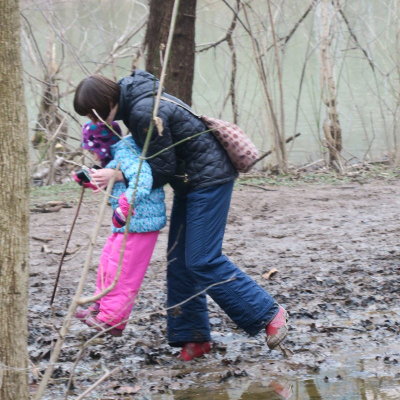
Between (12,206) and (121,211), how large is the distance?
1192mm

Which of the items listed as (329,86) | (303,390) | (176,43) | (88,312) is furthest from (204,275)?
(329,86)

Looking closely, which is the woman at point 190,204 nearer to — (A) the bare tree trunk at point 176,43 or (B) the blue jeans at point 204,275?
(B) the blue jeans at point 204,275

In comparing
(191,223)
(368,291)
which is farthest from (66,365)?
(368,291)

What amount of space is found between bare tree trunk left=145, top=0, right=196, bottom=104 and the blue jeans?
16.0 ft

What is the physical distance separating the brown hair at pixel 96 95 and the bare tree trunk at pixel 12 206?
1132 millimetres

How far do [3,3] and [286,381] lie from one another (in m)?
2.40

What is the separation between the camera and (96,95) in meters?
4.16

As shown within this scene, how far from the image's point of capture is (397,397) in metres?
4.14

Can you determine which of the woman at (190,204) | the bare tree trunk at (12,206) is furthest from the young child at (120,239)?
the bare tree trunk at (12,206)

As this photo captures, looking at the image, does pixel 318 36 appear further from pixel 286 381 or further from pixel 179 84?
pixel 286 381

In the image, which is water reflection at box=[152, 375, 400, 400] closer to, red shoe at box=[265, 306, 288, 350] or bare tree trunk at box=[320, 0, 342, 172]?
red shoe at box=[265, 306, 288, 350]

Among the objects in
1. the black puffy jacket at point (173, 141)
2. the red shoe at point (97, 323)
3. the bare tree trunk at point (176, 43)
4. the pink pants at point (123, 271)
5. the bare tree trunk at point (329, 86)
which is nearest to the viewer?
the black puffy jacket at point (173, 141)

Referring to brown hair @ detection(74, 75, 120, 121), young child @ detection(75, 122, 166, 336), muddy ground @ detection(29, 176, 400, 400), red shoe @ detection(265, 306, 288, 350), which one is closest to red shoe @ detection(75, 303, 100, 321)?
young child @ detection(75, 122, 166, 336)

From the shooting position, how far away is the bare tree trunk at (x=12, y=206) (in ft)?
9.73
